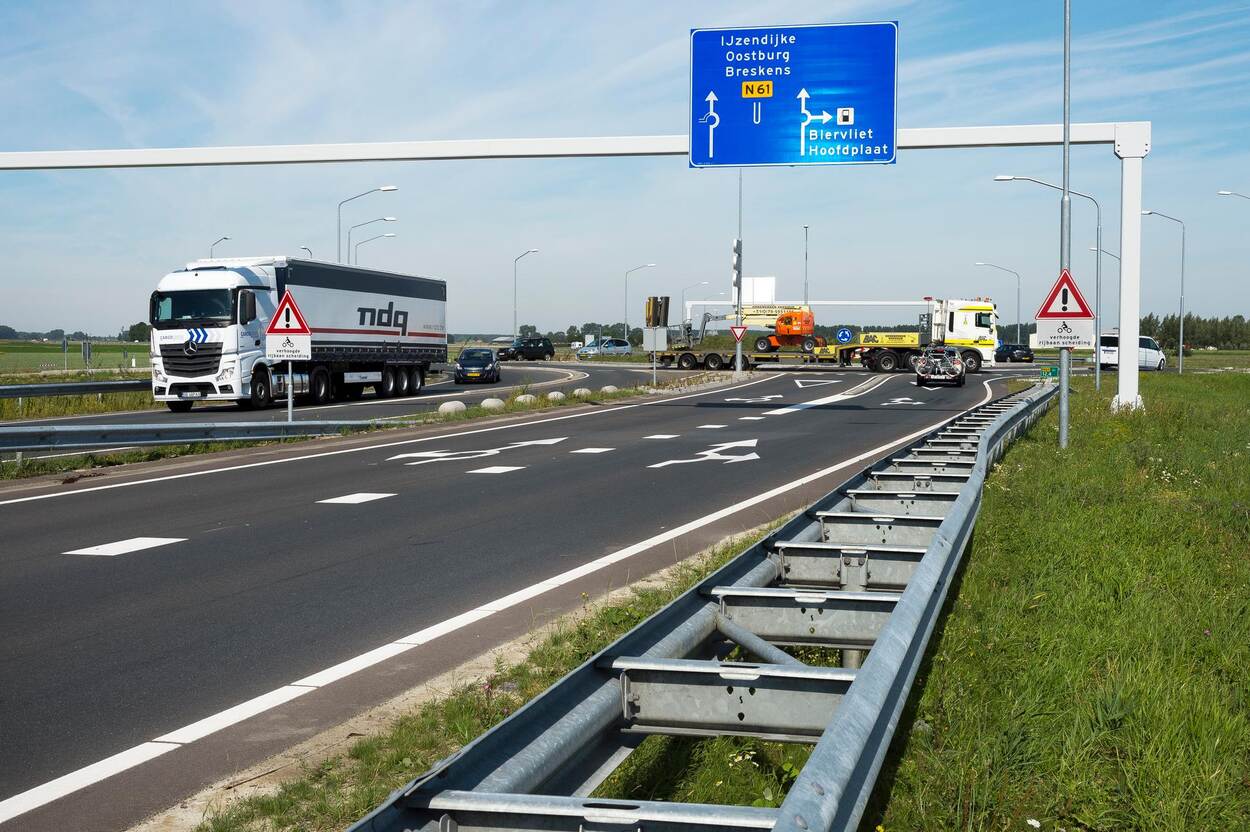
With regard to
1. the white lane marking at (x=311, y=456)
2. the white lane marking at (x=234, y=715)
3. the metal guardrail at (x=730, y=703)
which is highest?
the metal guardrail at (x=730, y=703)

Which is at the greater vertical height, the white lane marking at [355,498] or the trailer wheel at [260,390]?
the trailer wheel at [260,390]

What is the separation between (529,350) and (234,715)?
85348 millimetres

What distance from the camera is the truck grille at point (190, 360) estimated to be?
101 feet

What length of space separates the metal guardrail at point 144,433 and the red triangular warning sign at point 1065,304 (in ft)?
40.4

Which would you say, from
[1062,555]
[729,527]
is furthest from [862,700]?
[729,527]

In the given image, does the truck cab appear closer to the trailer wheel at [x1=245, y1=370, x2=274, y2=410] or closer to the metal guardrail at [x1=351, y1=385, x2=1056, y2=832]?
the trailer wheel at [x1=245, y1=370, x2=274, y2=410]

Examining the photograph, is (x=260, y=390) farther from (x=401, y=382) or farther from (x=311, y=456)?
(x=311, y=456)

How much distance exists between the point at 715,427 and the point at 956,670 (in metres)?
19.5

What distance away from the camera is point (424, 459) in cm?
1800

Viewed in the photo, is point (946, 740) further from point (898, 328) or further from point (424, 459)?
point (898, 328)

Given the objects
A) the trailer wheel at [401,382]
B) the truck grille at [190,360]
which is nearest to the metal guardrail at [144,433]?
the truck grille at [190,360]

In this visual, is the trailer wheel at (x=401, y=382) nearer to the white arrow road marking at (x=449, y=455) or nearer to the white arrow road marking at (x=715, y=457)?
the white arrow road marking at (x=449, y=455)

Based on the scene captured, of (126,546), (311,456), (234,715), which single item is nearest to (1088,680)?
(234,715)

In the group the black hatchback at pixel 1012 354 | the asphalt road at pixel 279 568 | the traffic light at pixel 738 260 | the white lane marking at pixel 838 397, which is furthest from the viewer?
the black hatchback at pixel 1012 354
